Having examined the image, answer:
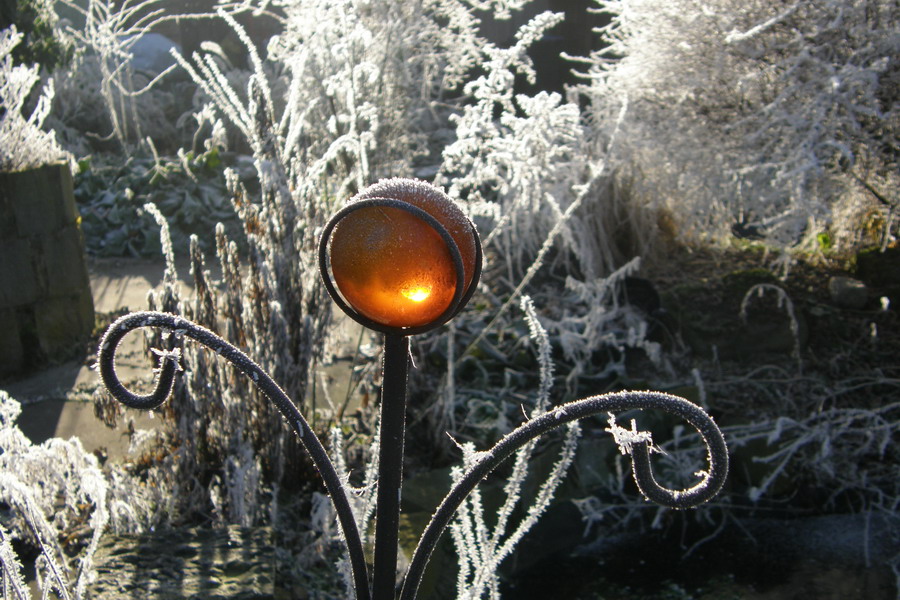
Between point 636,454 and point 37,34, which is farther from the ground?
point 37,34

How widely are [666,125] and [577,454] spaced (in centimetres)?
175

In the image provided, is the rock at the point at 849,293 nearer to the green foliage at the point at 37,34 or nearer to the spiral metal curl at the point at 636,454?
the spiral metal curl at the point at 636,454

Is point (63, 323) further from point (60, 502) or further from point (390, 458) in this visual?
point (390, 458)

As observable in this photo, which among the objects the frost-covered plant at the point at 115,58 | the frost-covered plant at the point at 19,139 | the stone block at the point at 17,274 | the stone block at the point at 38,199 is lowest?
the stone block at the point at 17,274

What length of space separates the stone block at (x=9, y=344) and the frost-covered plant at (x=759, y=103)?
9.40 ft

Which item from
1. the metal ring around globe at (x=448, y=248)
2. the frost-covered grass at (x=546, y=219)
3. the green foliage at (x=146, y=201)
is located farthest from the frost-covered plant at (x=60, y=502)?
the green foliage at (x=146, y=201)

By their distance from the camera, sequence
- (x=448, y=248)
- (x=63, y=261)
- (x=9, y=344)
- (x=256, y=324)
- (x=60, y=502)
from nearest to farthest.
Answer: (x=448, y=248)
(x=256, y=324)
(x=60, y=502)
(x=9, y=344)
(x=63, y=261)

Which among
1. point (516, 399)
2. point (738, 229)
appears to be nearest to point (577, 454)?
point (516, 399)

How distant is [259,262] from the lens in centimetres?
236

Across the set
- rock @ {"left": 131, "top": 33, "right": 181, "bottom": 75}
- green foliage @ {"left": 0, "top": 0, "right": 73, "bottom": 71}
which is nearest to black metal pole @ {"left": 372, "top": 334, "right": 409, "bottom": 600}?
green foliage @ {"left": 0, "top": 0, "right": 73, "bottom": 71}

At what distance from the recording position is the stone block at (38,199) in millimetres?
3350

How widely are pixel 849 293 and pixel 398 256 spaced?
11.0ft

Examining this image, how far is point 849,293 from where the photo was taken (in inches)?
144

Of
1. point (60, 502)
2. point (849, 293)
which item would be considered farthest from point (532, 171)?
point (60, 502)
